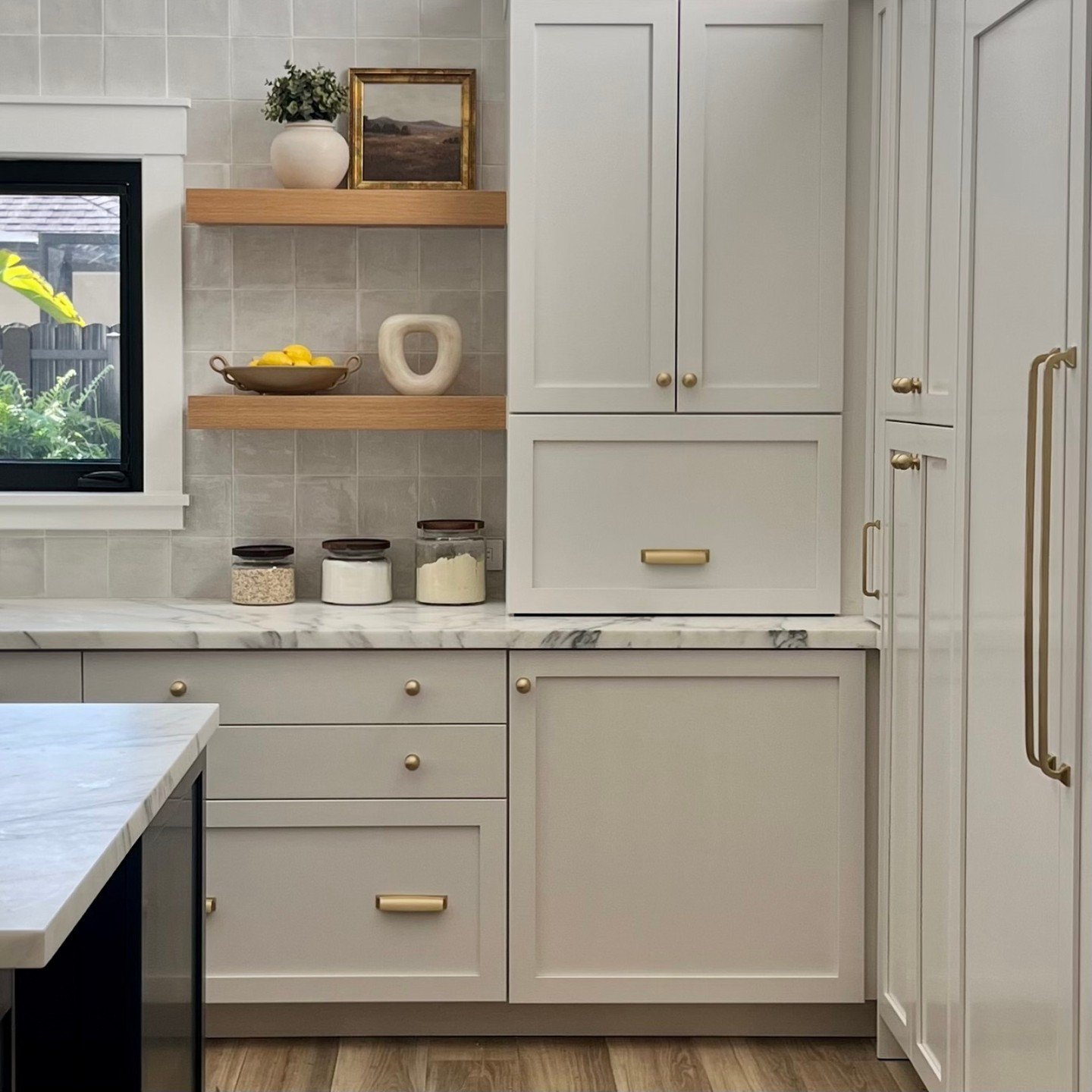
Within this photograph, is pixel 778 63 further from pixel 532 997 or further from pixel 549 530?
pixel 532 997

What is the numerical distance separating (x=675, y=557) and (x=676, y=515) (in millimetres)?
90

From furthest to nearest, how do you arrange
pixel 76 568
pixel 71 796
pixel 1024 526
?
pixel 76 568 < pixel 1024 526 < pixel 71 796

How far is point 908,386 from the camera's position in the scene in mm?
2502

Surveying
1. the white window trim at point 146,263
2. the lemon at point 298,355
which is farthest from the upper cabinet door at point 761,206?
the white window trim at point 146,263

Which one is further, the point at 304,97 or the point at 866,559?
the point at 304,97

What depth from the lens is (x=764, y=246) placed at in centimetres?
295

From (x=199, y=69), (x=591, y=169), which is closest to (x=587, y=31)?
(x=591, y=169)

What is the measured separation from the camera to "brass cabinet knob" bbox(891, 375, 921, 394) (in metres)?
2.48

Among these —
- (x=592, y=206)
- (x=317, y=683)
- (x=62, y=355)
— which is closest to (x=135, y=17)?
(x=62, y=355)

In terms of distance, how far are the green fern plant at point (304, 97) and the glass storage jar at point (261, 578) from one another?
0.97m

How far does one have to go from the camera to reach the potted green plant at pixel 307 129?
312 cm

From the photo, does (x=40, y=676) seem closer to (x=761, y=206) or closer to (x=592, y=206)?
(x=592, y=206)

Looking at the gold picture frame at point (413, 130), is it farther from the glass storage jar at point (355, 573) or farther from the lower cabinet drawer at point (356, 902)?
the lower cabinet drawer at point (356, 902)

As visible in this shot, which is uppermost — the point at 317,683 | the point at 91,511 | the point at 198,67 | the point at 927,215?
the point at 198,67
